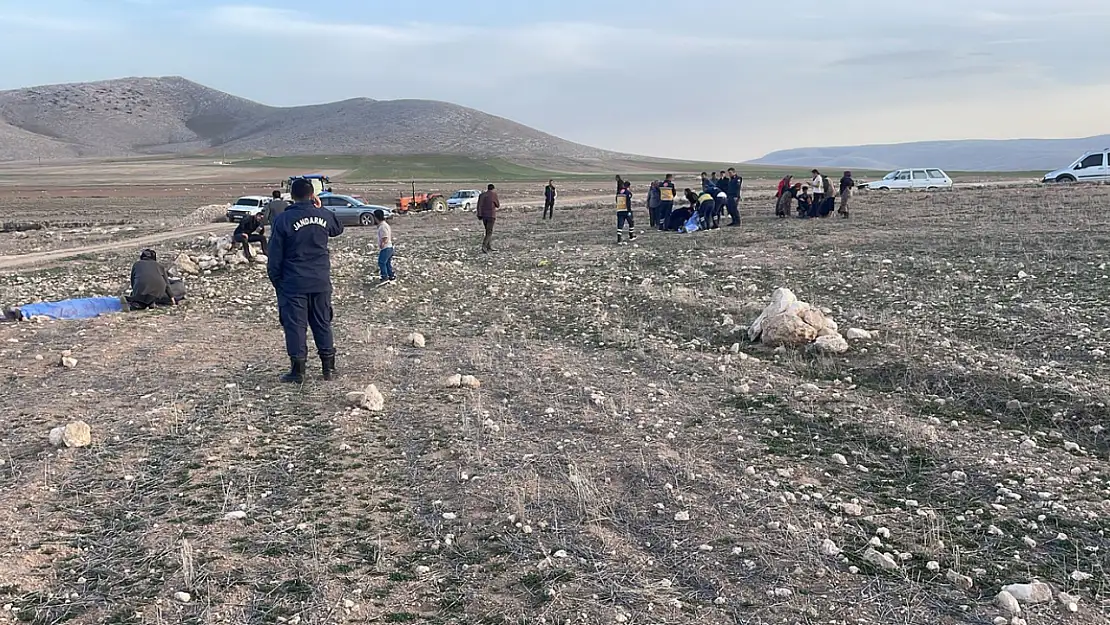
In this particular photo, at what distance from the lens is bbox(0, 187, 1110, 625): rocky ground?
3676 mm

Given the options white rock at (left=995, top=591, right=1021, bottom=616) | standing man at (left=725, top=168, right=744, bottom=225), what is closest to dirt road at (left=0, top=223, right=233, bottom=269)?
standing man at (left=725, top=168, right=744, bottom=225)

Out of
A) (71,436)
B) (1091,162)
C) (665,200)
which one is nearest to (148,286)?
(71,436)

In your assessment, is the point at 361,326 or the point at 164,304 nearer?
the point at 361,326

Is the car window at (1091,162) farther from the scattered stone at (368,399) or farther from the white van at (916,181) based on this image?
the scattered stone at (368,399)

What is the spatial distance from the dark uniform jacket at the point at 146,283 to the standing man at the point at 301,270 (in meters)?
5.18

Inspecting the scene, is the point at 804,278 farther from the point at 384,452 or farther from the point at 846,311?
the point at 384,452

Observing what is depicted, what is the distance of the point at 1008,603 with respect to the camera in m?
3.45

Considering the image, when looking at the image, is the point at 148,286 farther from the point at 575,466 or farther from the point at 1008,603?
the point at 1008,603

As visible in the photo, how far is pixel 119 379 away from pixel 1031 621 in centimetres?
727

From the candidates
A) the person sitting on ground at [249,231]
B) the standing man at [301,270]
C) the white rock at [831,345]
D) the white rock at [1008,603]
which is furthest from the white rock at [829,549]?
the person sitting on ground at [249,231]

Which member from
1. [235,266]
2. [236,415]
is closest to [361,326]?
[236,415]

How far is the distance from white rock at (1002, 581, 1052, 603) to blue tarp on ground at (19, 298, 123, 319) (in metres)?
11.0

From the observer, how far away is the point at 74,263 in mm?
17562

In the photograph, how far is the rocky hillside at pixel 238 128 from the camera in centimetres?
14525
